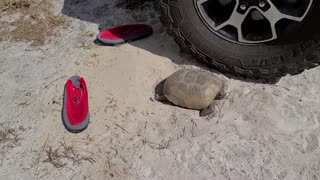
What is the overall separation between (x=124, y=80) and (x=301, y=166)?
139 cm

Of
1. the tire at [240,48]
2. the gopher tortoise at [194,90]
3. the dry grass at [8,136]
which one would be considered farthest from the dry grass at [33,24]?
the gopher tortoise at [194,90]

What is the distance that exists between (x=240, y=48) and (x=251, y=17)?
229 millimetres

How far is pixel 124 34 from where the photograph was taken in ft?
13.0

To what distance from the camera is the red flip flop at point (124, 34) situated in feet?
12.8

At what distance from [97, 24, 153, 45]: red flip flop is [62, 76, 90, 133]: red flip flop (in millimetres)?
458

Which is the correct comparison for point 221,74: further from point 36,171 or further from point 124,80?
point 36,171

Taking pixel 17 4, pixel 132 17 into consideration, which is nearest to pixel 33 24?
pixel 17 4

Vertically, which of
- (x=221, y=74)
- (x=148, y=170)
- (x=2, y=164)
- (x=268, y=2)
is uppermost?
(x=268, y=2)

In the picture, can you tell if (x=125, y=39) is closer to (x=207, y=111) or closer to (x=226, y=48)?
(x=226, y=48)

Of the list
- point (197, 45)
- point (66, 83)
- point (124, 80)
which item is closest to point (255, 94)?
point (197, 45)

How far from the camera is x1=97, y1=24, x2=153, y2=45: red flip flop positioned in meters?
3.89

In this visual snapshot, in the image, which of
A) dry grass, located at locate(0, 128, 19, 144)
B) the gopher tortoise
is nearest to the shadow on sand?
the gopher tortoise

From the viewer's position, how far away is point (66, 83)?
3623 mm

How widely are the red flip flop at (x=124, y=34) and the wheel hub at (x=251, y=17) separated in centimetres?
69
